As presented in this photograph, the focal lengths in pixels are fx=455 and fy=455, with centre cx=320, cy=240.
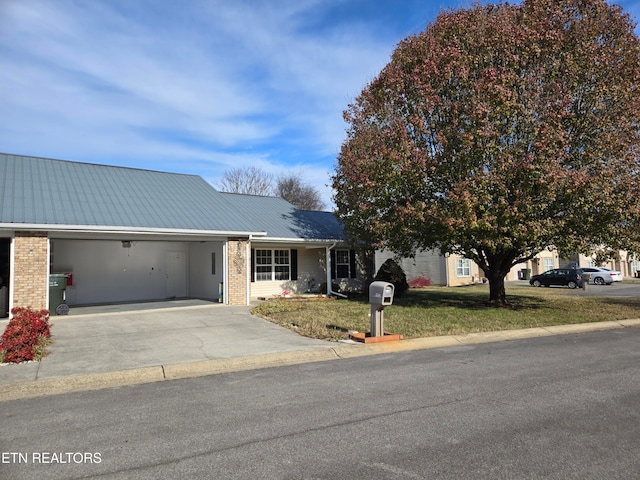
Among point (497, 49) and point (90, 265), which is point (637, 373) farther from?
point (90, 265)

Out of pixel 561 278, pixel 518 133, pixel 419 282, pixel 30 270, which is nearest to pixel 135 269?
pixel 30 270

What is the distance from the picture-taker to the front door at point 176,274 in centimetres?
2016

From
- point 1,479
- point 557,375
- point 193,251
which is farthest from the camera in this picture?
point 193,251

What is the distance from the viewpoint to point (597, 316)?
1422cm

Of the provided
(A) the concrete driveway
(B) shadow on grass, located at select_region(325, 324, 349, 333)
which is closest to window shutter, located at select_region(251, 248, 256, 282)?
(A) the concrete driveway

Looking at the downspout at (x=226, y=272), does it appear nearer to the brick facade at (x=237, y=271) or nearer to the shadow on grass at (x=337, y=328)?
the brick facade at (x=237, y=271)

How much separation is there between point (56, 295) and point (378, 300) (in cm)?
1026

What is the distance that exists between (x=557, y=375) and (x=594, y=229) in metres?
8.17

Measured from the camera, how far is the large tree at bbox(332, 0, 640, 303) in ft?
41.5

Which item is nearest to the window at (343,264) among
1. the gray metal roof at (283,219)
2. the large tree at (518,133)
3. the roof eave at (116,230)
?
the gray metal roof at (283,219)

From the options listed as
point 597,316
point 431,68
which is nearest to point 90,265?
point 431,68

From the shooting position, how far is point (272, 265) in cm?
2033

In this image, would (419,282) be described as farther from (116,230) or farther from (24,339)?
(24,339)

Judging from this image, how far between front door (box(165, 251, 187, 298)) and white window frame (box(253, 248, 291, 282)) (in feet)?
11.5
